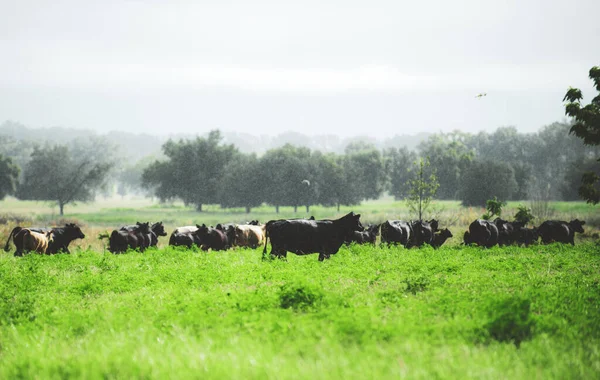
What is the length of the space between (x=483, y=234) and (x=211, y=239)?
42.4 feet

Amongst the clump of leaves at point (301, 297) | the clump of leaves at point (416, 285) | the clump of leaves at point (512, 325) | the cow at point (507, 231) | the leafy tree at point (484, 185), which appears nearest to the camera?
the clump of leaves at point (512, 325)

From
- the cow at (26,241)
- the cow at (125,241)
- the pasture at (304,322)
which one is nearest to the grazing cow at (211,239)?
the cow at (125,241)

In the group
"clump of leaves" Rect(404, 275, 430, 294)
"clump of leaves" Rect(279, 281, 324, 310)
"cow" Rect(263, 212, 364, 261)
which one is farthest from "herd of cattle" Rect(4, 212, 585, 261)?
"clump of leaves" Rect(279, 281, 324, 310)

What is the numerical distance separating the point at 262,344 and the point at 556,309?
5.86 meters

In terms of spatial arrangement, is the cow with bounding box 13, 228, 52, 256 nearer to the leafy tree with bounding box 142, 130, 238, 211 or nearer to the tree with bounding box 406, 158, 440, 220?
the tree with bounding box 406, 158, 440, 220

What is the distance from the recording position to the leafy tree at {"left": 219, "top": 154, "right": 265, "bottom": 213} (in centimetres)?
7788

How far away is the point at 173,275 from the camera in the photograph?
50.5 feet

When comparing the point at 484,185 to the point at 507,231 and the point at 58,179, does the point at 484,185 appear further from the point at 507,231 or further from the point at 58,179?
the point at 58,179

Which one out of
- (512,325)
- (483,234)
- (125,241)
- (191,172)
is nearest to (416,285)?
(512,325)

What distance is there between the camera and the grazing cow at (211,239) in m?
25.3

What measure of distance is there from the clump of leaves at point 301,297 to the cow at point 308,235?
8125 mm

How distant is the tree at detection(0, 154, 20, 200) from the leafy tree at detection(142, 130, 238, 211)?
Result: 694 inches

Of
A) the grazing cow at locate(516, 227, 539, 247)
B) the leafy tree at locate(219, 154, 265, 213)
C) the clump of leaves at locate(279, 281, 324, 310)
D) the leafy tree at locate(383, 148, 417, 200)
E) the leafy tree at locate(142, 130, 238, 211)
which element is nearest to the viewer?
the clump of leaves at locate(279, 281, 324, 310)

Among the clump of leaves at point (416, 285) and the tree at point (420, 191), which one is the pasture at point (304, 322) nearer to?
the clump of leaves at point (416, 285)
